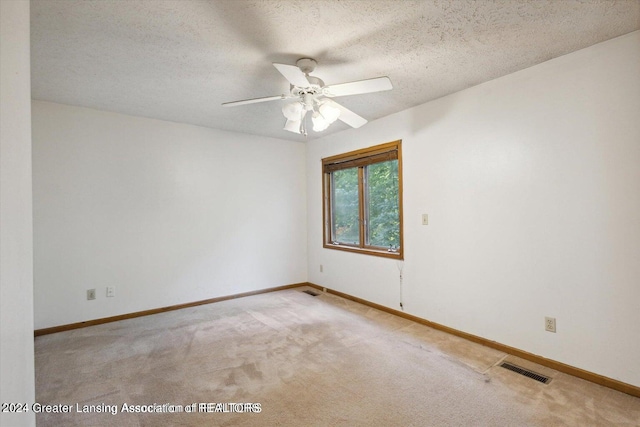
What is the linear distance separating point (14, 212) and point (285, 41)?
5.71ft

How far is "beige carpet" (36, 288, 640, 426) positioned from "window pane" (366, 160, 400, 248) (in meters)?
1.09

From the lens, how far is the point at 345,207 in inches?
175

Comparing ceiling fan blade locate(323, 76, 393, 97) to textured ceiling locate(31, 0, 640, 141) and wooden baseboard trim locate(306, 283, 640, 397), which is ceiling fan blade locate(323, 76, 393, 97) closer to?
textured ceiling locate(31, 0, 640, 141)

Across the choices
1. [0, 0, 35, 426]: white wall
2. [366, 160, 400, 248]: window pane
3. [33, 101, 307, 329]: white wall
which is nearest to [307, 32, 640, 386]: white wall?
[366, 160, 400, 248]: window pane

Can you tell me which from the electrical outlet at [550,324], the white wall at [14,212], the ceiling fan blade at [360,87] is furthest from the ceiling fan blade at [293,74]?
the electrical outlet at [550,324]

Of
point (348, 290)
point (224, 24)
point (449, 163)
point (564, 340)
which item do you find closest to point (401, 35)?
point (224, 24)

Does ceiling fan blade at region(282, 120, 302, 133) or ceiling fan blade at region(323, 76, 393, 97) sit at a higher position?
ceiling fan blade at region(323, 76, 393, 97)

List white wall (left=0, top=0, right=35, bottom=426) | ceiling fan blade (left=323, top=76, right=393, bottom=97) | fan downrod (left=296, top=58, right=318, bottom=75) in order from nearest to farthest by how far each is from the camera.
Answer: white wall (left=0, top=0, right=35, bottom=426) < ceiling fan blade (left=323, top=76, right=393, bottom=97) < fan downrod (left=296, top=58, right=318, bottom=75)

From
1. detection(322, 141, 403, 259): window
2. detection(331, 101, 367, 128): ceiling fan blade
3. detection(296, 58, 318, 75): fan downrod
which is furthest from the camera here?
detection(322, 141, 403, 259): window

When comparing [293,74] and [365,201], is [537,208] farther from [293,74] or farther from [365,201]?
[293,74]

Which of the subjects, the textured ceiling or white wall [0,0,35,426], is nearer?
white wall [0,0,35,426]

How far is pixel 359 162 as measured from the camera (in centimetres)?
407

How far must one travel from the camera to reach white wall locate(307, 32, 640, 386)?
80.4 inches

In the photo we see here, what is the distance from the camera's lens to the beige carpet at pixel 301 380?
1805 mm
